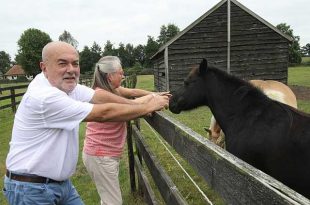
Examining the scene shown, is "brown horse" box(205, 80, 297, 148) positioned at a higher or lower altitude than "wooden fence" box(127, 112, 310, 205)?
lower

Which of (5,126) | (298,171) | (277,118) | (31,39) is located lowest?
(5,126)

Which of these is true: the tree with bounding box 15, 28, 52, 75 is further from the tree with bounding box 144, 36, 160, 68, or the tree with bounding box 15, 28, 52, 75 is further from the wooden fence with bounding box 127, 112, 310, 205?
the wooden fence with bounding box 127, 112, 310, 205

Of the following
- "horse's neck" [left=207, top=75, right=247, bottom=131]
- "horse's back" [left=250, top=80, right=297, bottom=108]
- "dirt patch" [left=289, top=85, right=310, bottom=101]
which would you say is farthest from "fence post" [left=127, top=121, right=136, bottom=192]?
"dirt patch" [left=289, top=85, right=310, bottom=101]

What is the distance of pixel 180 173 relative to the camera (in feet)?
22.0

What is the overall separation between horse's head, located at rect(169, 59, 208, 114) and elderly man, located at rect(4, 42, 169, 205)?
2.58m

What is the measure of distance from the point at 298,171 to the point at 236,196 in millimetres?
2604

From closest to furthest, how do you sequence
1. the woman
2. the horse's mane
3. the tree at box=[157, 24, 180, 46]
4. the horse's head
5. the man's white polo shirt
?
the man's white polo shirt → the woman → the horse's mane → the horse's head → the tree at box=[157, 24, 180, 46]

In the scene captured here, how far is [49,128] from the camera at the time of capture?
8.30 ft

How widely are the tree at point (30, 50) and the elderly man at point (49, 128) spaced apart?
271ft

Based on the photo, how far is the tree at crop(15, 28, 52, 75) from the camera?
81.6m

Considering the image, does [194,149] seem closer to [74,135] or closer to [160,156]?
[74,135]

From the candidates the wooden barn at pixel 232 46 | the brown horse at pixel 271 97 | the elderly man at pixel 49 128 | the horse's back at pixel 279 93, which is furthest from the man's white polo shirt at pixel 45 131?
the wooden barn at pixel 232 46

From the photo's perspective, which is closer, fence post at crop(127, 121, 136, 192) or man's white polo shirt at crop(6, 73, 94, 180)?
man's white polo shirt at crop(6, 73, 94, 180)

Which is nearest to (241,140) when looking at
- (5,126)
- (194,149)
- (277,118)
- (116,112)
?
(277,118)
